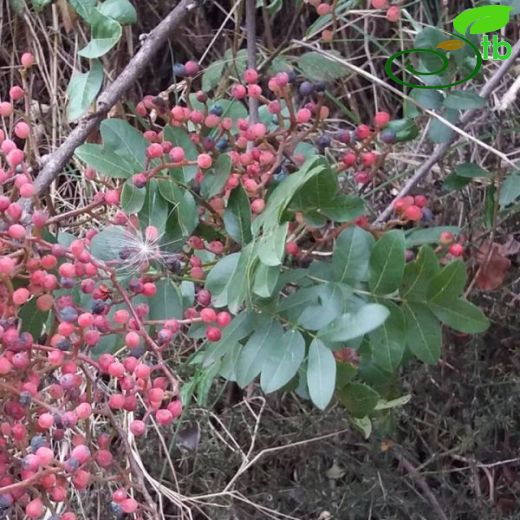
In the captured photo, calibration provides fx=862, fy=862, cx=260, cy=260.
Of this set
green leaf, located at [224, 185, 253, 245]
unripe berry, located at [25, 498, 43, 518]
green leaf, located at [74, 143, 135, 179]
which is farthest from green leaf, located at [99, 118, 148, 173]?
unripe berry, located at [25, 498, 43, 518]

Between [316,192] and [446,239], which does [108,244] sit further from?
[446,239]

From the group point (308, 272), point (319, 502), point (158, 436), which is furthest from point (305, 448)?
point (308, 272)

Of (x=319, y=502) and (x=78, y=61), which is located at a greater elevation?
(x=78, y=61)

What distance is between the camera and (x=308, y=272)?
0.76 meters

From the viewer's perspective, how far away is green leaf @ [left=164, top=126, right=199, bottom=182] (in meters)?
0.78

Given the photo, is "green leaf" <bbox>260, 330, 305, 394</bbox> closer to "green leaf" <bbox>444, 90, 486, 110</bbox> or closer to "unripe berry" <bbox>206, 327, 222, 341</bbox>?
"unripe berry" <bbox>206, 327, 222, 341</bbox>

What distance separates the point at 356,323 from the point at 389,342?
96 mm

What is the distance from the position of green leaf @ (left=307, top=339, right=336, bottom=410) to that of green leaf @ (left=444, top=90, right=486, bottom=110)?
32 cm

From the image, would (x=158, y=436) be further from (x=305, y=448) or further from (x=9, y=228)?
(x=9, y=228)

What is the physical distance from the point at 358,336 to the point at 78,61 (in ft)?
3.04

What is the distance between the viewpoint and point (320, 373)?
681 millimetres

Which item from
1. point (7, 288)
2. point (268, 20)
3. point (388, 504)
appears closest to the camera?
point (7, 288)

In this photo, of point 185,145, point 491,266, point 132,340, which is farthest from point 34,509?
point 491,266

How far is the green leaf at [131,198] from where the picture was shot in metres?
0.74
